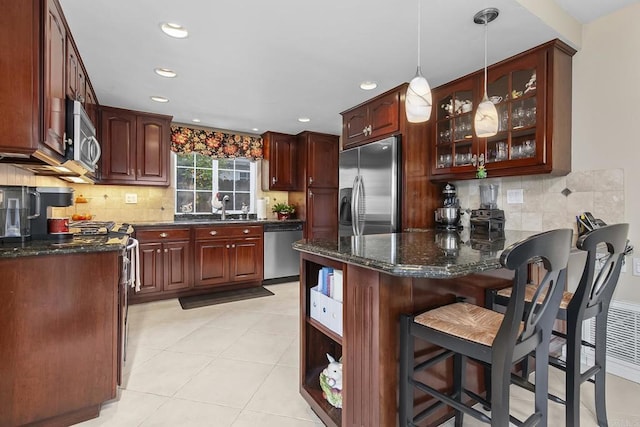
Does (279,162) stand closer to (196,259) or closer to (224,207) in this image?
(224,207)

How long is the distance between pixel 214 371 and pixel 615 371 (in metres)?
2.63

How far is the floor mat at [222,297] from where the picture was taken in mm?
3514

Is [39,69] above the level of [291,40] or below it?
below

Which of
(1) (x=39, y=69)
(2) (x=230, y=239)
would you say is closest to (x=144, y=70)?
(1) (x=39, y=69)

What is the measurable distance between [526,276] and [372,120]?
2486mm

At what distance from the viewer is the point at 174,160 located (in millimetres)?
4289

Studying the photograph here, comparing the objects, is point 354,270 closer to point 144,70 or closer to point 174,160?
point 144,70

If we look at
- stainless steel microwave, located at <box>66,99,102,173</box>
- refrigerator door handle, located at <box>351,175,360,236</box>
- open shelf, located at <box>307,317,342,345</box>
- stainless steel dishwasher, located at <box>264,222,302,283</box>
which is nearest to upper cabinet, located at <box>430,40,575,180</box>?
refrigerator door handle, located at <box>351,175,360,236</box>

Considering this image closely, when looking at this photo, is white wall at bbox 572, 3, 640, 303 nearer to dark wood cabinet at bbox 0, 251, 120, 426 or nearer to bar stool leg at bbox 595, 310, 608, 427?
bar stool leg at bbox 595, 310, 608, 427

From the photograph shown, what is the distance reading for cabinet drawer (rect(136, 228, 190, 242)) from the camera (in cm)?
343

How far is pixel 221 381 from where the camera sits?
1.98m

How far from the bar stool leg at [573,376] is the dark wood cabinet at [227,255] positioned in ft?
11.1

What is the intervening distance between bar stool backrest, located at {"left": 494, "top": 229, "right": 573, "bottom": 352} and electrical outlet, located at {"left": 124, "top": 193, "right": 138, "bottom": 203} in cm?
412

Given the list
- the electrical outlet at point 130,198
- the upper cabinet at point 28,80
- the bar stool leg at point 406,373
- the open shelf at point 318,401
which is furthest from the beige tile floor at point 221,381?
the electrical outlet at point 130,198
